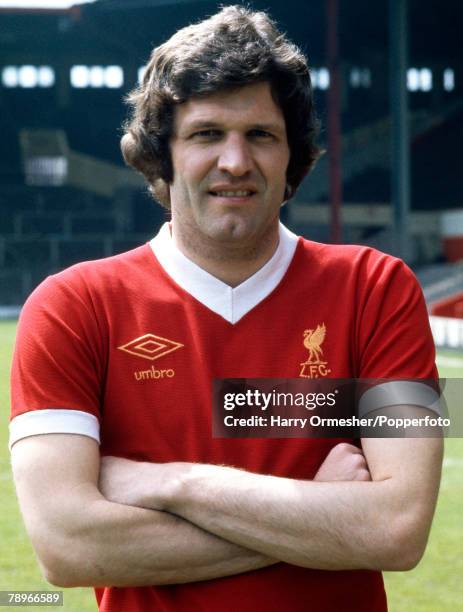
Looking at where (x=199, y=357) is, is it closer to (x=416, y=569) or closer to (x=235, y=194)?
(x=235, y=194)

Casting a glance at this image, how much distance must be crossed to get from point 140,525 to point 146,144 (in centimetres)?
96

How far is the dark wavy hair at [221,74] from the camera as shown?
2480 millimetres

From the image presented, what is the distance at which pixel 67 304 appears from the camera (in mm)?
2459

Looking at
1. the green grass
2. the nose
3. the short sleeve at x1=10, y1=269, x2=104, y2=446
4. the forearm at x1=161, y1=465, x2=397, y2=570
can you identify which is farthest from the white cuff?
the green grass

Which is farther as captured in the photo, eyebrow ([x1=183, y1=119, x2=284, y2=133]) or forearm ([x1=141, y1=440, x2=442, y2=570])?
eyebrow ([x1=183, y1=119, x2=284, y2=133])

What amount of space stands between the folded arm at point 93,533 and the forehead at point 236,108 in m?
0.78

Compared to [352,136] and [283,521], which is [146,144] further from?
[352,136]

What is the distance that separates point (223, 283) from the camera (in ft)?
8.23

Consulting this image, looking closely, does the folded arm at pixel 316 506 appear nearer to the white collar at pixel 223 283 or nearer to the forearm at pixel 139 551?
the forearm at pixel 139 551

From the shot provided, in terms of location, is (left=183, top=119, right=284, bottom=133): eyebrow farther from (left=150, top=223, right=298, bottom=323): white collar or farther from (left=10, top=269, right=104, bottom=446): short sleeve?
(left=10, top=269, right=104, bottom=446): short sleeve

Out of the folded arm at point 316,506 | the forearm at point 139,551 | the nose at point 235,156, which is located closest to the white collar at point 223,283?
the nose at point 235,156

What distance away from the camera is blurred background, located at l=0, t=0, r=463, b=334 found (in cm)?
3384

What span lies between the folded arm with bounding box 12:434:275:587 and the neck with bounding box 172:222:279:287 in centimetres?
50

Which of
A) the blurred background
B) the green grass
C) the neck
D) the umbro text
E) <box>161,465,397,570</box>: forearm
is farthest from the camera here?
the blurred background
